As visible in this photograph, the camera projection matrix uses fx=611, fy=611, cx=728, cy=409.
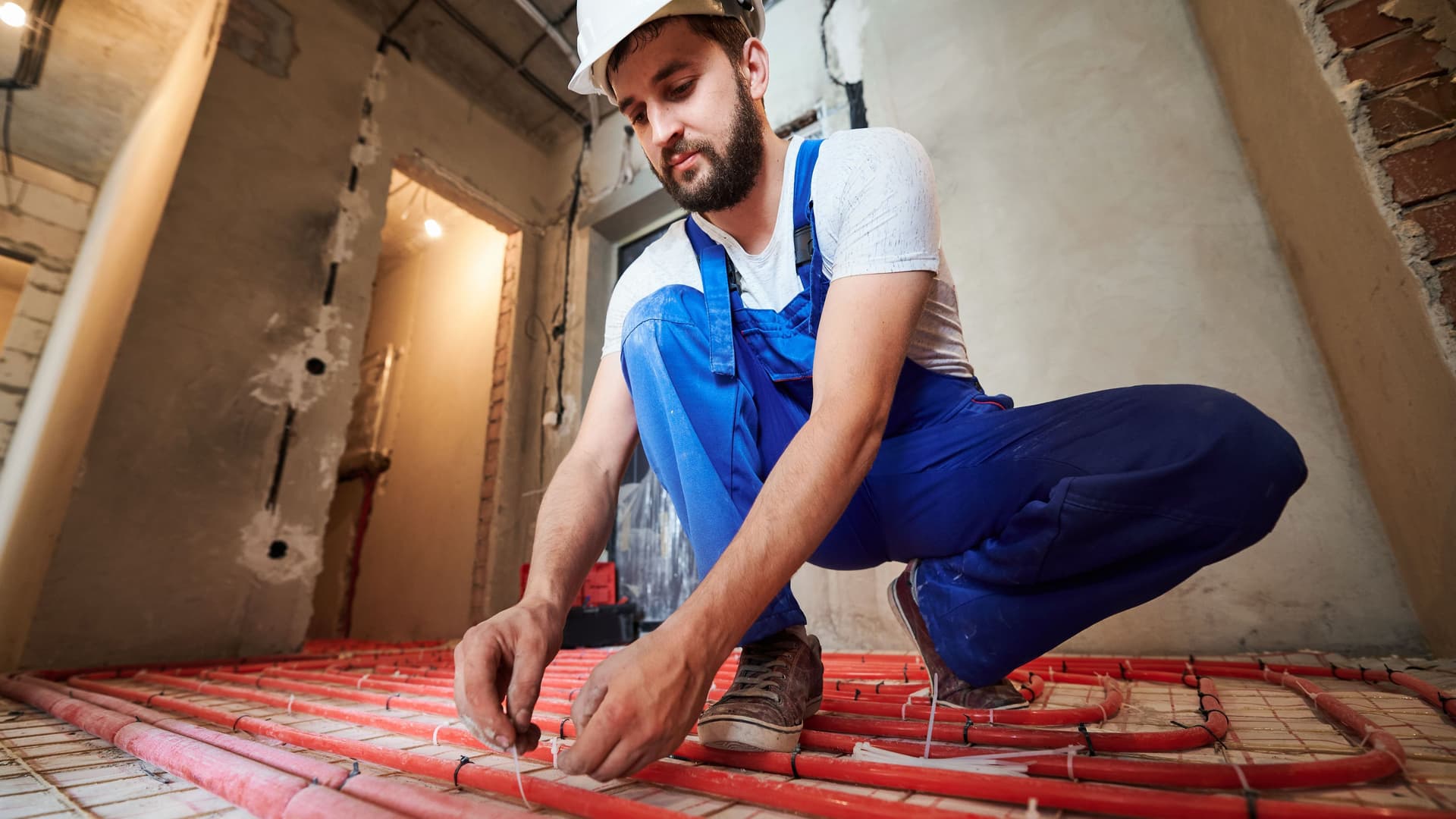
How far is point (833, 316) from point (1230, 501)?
516 millimetres

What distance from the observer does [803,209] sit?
0.98 meters

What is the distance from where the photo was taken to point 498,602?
127 inches

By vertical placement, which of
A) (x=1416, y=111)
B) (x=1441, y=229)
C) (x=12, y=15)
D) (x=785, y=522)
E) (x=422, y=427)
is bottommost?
(x=785, y=522)

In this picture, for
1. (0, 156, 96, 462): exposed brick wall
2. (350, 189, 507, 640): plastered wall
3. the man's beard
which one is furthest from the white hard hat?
(0, 156, 96, 462): exposed brick wall

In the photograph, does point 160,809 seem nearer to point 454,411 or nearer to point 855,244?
point 855,244

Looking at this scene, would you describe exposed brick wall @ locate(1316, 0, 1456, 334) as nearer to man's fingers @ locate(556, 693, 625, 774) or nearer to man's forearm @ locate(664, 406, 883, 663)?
man's forearm @ locate(664, 406, 883, 663)

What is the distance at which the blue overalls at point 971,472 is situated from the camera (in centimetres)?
74

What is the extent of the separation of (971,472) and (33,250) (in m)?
6.34

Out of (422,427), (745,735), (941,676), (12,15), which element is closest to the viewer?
(745,735)

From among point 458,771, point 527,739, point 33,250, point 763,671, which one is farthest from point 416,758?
point 33,250

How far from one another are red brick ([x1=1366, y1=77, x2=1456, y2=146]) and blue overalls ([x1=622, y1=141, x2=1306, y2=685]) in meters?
0.98

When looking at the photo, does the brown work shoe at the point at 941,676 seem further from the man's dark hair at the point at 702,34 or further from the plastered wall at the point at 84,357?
the plastered wall at the point at 84,357

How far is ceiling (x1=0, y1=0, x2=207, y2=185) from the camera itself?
3.32m

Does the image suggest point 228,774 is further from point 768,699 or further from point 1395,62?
point 1395,62
